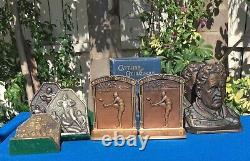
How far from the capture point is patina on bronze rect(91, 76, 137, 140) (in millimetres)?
1789

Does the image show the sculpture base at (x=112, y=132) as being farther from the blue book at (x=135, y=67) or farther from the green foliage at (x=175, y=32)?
the green foliage at (x=175, y=32)

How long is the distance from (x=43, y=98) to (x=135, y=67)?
0.54 meters

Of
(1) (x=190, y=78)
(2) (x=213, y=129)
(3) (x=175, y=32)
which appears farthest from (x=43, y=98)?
(3) (x=175, y=32)

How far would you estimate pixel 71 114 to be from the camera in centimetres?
184

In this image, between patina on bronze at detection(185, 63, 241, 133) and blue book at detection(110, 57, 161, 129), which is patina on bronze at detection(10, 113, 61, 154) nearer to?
blue book at detection(110, 57, 161, 129)

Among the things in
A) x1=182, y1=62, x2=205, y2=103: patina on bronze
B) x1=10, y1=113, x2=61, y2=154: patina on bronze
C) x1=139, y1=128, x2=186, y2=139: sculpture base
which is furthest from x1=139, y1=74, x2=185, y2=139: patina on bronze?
x1=10, y1=113, x2=61, y2=154: patina on bronze

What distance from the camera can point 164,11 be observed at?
2855 mm

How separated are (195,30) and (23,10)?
53.6 inches

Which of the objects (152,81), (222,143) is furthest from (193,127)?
(152,81)

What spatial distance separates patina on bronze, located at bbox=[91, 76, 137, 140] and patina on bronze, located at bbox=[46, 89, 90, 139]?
60mm

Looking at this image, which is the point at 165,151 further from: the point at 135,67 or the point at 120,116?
the point at 135,67

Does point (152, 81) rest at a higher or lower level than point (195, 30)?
lower

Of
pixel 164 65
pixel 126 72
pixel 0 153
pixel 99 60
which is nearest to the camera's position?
pixel 0 153

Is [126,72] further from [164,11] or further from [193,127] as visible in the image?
[164,11]
